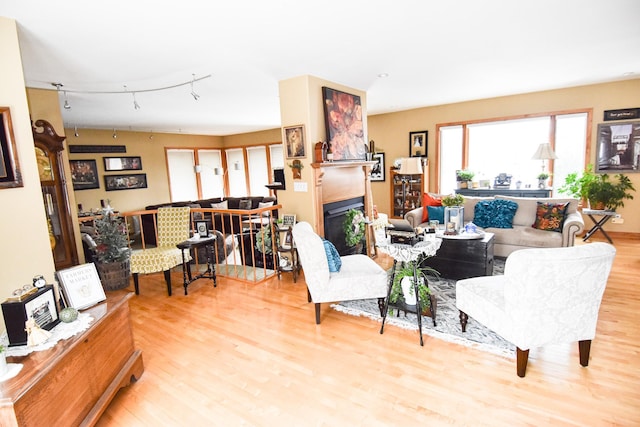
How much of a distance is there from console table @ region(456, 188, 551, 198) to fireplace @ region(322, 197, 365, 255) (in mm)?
2615

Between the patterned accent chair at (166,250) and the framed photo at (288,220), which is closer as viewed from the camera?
the patterned accent chair at (166,250)

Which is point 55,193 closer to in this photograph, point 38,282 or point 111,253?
point 111,253

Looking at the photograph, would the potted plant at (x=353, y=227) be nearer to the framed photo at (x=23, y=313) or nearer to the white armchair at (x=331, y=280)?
the white armchair at (x=331, y=280)

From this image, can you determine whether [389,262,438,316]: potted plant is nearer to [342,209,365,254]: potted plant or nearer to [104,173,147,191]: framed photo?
[342,209,365,254]: potted plant

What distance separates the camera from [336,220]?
478 cm

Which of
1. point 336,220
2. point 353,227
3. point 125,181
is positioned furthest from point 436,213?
point 125,181

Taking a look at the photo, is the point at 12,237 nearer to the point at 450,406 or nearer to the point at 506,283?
the point at 450,406

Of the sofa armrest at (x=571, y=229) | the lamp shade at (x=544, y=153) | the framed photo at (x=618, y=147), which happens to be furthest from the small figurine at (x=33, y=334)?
the framed photo at (x=618, y=147)

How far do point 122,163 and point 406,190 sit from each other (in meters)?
6.76

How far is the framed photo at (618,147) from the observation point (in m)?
5.40

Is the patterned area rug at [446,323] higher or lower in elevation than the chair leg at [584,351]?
lower

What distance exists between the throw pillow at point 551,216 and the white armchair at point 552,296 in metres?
2.69

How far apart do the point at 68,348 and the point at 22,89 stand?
1853mm

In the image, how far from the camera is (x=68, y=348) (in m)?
1.73
